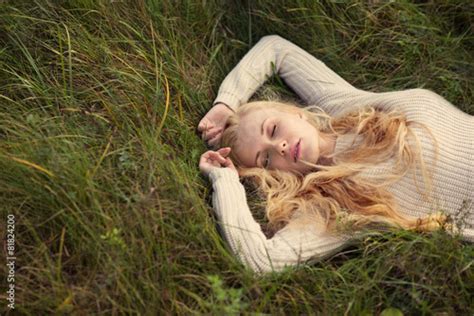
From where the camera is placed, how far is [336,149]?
3473 millimetres

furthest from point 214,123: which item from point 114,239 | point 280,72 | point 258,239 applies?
point 114,239

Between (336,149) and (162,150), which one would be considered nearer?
(162,150)

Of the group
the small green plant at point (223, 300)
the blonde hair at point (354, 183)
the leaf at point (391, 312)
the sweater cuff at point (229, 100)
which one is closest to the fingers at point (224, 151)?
the blonde hair at point (354, 183)

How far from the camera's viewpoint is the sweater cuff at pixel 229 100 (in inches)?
146

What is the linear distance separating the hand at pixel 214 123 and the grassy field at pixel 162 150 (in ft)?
0.21

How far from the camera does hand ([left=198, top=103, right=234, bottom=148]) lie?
3641mm

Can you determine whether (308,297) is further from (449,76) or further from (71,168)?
(449,76)

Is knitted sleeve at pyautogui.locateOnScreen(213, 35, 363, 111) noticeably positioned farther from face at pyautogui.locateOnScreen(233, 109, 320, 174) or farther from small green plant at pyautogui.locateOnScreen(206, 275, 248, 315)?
small green plant at pyautogui.locateOnScreen(206, 275, 248, 315)

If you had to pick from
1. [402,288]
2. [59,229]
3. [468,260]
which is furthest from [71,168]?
[468,260]

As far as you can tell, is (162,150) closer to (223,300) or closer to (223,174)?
(223,174)

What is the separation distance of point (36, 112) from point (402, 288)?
199 centimetres

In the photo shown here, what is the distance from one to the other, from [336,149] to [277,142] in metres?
0.35

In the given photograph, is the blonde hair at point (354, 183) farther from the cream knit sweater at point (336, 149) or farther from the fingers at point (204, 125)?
the fingers at point (204, 125)

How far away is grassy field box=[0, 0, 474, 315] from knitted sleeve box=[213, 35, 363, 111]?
0.39 ft
